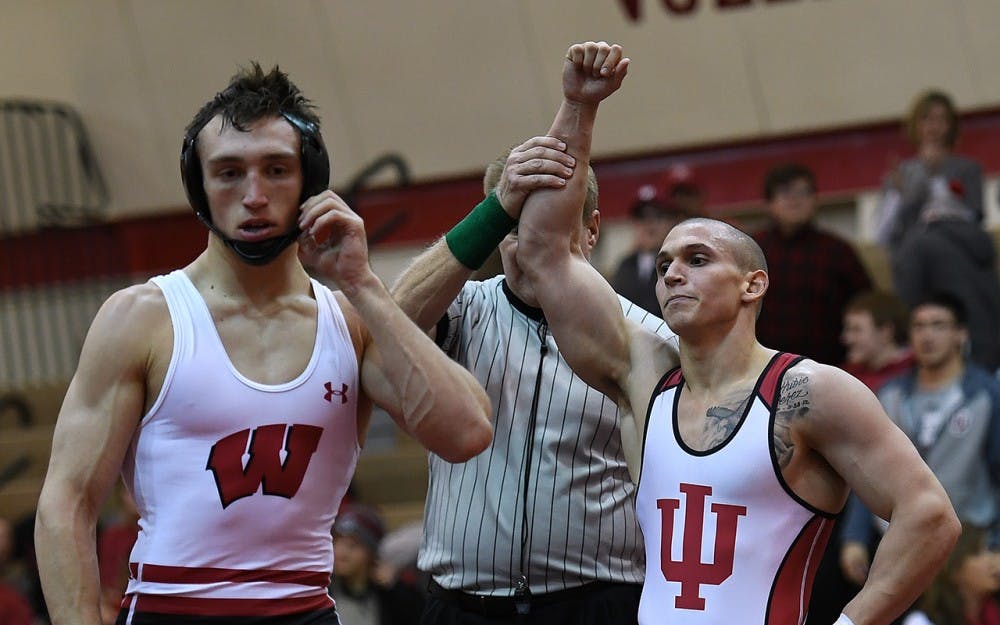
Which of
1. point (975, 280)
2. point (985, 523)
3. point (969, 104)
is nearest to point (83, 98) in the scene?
point (969, 104)

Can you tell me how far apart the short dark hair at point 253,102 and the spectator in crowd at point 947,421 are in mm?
3867

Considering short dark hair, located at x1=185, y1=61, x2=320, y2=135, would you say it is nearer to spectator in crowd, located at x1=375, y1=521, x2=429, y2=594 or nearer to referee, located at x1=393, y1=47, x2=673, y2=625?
referee, located at x1=393, y1=47, x2=673, y2=625

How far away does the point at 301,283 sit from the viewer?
393cm

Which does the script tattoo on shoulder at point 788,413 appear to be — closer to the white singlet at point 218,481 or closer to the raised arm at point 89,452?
the white singlet at point 218,481

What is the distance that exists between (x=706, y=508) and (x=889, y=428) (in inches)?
18.8

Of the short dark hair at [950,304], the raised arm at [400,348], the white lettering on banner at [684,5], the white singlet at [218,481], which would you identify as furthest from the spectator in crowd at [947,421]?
the white lettering on banner at [684,5]

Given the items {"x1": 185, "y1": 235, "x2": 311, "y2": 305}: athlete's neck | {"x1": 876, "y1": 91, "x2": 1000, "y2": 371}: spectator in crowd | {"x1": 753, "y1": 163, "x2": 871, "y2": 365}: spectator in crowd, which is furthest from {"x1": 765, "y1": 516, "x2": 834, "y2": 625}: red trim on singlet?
{"x1": 876, "y1": 91, "x2": 1000, "y2": 371}: spectator in crowd

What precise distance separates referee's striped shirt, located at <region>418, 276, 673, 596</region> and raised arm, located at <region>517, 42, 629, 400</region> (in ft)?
0.68

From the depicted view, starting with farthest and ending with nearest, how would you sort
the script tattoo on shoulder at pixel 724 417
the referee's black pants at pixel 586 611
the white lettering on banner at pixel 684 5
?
the white lettering on banner at pixel 684 5 → the referee's black pants at pixel 586 611 → the script tattoo on shoulder at pixel 724 417

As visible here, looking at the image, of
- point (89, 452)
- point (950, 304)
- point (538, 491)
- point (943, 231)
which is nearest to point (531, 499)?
point (538, 491)

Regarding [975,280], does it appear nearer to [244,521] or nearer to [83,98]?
[244,521]

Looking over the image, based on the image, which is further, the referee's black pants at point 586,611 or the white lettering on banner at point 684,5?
the white lettering on banner at point 684,5

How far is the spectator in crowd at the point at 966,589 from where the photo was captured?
638cm

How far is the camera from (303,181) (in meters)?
3.76
